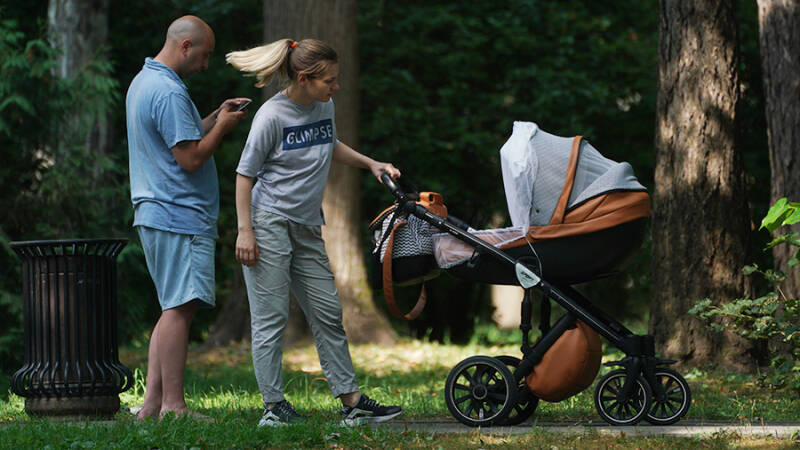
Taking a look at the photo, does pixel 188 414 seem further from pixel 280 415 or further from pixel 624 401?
pixel 624 401

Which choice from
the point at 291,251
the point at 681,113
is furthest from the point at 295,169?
the point at 681,113

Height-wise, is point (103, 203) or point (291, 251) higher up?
point (103, 203)

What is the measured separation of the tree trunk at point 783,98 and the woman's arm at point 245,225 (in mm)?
4271

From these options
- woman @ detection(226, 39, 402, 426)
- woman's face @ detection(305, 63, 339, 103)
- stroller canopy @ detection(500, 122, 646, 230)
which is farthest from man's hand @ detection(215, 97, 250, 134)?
stroller canopy @ detection(500, 122, 646, 230)

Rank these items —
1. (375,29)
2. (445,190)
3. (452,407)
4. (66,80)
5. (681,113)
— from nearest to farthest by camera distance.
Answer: (452,407) < (681,113) < (66,80) < (445,190) < (375,29)

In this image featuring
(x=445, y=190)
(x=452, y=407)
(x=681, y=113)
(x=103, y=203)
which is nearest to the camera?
(x=452, y=407)

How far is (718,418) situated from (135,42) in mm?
11953

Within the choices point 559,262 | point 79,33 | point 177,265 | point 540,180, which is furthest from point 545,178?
point 79,33

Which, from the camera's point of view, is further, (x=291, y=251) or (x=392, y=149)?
(x=392, y=149)

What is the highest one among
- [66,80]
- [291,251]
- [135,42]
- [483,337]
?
[135,42]

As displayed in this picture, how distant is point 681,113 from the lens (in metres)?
7.82

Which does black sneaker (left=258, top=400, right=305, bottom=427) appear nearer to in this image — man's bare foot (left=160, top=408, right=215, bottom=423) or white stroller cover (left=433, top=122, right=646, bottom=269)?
man's bare foot (left=160, top=408, right=215, bottom=423)

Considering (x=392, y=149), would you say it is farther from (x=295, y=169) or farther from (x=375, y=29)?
(x=295, y=169)

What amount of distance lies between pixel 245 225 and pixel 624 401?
86.5 inches
